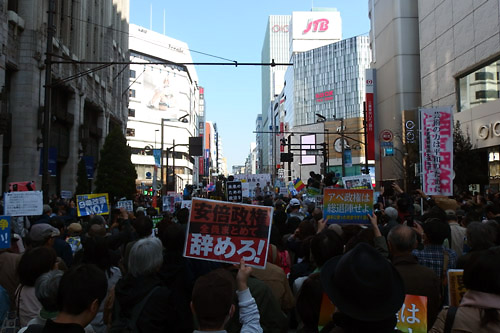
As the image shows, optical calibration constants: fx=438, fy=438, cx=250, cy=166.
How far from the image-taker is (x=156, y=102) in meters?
91.2

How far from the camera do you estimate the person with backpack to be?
3432 mm

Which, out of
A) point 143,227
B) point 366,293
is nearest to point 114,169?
point 143,227

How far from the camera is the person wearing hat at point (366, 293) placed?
2008 millimetres

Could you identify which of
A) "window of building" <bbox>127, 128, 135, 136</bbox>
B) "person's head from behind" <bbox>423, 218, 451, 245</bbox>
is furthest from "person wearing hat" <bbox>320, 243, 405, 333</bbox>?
"window of building" <bbox>127, 128, 135, 136</bbox>

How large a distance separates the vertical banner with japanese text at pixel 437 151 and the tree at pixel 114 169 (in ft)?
70.0

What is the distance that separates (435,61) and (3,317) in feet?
110

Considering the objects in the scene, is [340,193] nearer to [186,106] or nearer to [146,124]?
[146,124]

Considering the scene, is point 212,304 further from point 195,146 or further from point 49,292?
point 195,146

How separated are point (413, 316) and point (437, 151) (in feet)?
34.9

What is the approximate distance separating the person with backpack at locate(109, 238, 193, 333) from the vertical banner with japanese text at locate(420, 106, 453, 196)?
10.2m

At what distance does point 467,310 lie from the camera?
8.53ft

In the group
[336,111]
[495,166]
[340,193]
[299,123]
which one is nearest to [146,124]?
[299,123]

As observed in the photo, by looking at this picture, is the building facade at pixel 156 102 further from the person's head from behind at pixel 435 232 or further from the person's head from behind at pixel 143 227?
the person's head from behind at pixel 435 232

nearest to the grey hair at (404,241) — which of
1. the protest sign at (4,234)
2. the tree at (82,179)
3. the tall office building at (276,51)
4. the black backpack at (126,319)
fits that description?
the black backpack at (126,319)
